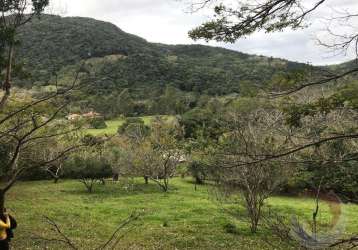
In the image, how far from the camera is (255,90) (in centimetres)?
717

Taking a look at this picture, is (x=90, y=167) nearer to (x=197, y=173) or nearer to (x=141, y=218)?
(x=197, y=173)

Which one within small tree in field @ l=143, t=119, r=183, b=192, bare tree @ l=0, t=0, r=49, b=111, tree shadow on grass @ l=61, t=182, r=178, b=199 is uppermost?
bare tree @ l=0, t=0, r=49, b=111

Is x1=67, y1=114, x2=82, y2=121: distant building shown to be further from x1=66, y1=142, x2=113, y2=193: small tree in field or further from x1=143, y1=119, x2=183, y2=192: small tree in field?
x1=143, y1=119, x2=183, y2=192: small tree in field

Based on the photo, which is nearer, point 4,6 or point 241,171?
point 4,6

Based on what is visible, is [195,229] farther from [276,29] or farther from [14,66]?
[276,29]

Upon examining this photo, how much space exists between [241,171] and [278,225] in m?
13.0

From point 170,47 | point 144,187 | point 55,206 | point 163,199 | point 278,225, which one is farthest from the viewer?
point 170,47

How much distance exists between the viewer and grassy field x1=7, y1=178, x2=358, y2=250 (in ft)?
60.1

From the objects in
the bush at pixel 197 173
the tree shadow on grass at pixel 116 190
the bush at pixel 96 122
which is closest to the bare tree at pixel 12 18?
the bush at pixel 96 122

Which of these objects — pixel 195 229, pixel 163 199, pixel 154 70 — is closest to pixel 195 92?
pixel 154 70

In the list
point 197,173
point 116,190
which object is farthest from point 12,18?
point 197,173

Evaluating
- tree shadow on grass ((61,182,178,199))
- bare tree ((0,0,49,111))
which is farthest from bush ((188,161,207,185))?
bare tree ((0,0,49,111))

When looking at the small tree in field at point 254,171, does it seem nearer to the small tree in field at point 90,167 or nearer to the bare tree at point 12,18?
the bare tree at point 12,18

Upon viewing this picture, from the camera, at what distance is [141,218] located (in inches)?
954
